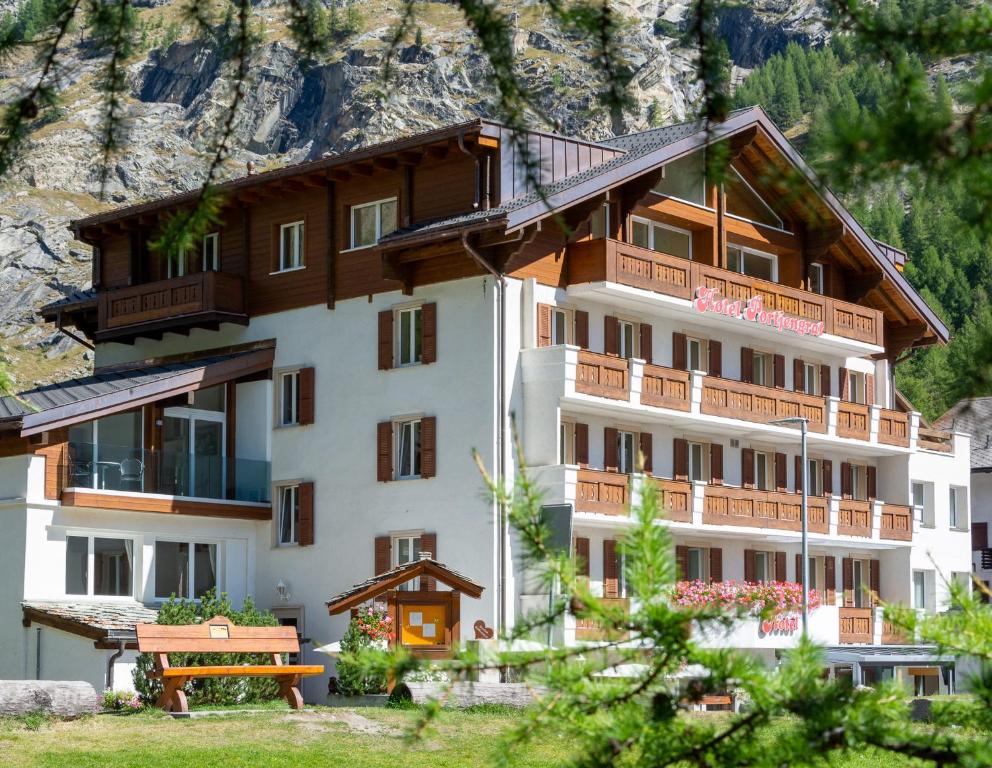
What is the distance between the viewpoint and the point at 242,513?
36.6 meters

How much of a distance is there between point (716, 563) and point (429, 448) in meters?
7.71

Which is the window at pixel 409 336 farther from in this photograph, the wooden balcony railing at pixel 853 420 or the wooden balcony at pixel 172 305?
the wooden balcony railing at pixel 853 420

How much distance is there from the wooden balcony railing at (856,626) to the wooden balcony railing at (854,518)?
6.00 ft

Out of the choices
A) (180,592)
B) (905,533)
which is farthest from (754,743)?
(905,533)

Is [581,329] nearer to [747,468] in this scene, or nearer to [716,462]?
[716,462]

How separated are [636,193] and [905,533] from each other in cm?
1211

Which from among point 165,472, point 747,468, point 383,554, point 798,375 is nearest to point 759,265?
point 798,375

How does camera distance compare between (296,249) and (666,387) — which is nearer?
(666,387)

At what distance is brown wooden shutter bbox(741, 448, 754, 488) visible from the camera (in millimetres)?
40250

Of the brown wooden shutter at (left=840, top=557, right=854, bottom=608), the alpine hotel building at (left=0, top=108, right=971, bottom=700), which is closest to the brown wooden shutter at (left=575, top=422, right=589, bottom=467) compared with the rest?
the alpine hotel building at (left=0, top=108, right=971, bottom=700)

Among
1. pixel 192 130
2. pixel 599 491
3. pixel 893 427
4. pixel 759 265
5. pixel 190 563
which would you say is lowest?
pixel 190 563

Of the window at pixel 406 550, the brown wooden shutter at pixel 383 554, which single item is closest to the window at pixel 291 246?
the brown wooden shutter at pixel 383 554

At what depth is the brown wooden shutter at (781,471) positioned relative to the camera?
41438 millimetres

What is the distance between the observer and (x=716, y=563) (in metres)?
38.6
